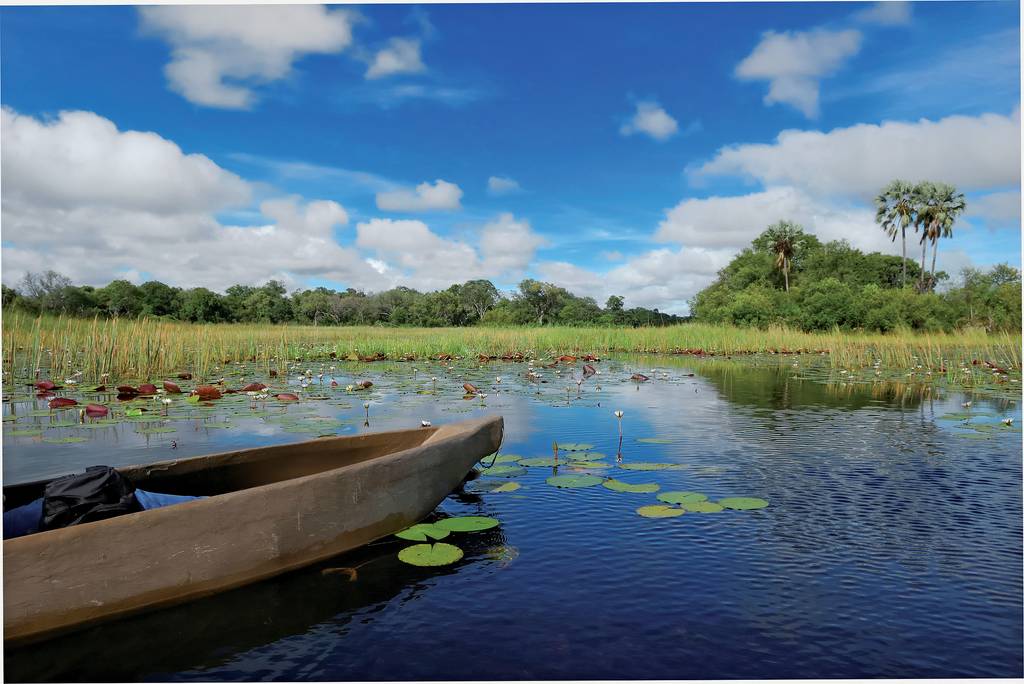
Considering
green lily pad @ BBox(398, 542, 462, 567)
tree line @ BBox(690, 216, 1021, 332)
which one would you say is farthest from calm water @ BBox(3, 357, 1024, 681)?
tree line @ BBox(690, 216, 1021, 332)

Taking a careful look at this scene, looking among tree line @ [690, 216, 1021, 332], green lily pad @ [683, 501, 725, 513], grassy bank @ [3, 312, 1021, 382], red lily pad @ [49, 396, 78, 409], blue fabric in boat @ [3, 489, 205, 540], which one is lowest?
green lily pad @ [683, 501, 725, 513]

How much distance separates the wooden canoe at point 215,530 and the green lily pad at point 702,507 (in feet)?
5.03

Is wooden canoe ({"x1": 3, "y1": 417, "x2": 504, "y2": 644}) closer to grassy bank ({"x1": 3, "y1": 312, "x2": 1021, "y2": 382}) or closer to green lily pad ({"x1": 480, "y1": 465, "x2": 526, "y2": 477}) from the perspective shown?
green lily pad ({"x1": 480, "y1": 465, "x2": 526, "y2": 477})

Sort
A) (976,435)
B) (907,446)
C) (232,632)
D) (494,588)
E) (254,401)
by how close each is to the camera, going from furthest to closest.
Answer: (254,401)
(976,435)
(907,446)
(494,588)
(232,632)

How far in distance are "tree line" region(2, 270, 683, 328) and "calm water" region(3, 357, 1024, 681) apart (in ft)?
108

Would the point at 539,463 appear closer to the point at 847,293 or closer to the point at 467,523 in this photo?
the point at 467,523

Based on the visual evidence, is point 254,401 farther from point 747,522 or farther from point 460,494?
point 747,522

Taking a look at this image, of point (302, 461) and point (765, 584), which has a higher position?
point (302, 461)

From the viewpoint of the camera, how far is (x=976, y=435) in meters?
6.76

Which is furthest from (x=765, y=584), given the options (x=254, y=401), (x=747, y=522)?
(x=254, y=401)

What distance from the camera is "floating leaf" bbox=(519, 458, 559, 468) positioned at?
5406 mm

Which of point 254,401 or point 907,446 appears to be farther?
point 254,401

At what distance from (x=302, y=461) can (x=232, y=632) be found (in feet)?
5.95

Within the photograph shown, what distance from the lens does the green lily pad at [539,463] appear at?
541 centimetres
